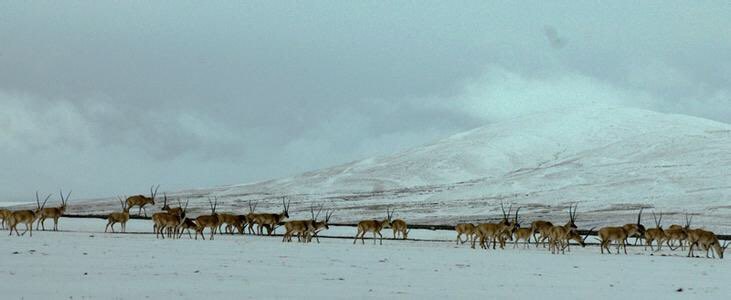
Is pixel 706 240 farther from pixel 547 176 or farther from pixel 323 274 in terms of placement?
pixel 547 176

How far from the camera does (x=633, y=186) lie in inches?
2840

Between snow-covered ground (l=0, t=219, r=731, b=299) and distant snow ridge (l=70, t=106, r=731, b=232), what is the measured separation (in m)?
27.1

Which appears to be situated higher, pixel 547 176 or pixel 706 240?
pixel 547 176

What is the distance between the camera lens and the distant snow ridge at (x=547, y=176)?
61031 mm

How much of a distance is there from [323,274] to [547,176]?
227 ft

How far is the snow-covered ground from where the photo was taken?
12.8m

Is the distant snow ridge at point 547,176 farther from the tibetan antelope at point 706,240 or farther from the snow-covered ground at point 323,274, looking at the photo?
the snow-covered ground at point 323,274

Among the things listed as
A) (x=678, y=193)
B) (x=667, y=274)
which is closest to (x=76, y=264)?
(x=667, y=274)

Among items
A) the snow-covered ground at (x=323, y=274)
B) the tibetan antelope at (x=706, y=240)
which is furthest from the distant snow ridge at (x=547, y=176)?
the snow-covered ground at (x=323, y=274)

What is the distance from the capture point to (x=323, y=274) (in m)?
15.4

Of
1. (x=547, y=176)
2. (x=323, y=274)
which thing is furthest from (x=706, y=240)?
(x=547, y=176)

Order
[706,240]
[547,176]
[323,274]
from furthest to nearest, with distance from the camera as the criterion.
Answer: [547,176] → [706,240] → [323,274]

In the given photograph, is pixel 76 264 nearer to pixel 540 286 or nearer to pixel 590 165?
pixel 540 286

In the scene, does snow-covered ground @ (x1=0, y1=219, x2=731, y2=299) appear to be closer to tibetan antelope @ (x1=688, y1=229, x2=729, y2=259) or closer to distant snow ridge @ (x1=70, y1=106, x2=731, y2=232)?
tibetan antelope @ (x1=688, y1=229, x2=729, y2=259)
